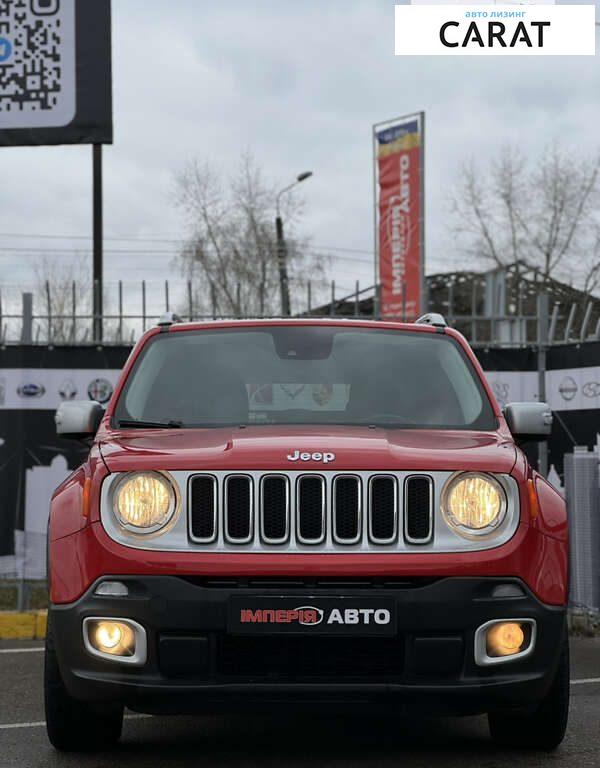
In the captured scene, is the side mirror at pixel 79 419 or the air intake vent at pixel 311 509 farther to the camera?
the side mirror at pixel 79 419

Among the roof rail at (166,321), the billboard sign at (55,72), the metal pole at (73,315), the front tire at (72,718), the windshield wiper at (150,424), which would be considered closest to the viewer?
the front tire at (72,718)

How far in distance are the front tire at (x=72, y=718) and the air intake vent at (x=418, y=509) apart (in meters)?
1.33

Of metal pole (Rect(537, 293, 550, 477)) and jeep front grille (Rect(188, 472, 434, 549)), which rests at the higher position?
metal pole (Rect(537, 293, 550, 477))

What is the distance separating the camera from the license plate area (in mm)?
4930

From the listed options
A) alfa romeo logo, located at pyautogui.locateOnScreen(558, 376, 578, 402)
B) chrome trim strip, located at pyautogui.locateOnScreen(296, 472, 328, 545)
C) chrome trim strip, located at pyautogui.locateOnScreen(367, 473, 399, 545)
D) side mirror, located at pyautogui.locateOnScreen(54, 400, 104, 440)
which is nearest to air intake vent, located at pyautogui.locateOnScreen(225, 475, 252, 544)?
chrome trim strip, located at pyautogui.locateOnScreen(296, 472, 328, 545)

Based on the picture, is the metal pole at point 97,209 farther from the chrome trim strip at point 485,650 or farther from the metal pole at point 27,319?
the chrome trim strip at point 485,650

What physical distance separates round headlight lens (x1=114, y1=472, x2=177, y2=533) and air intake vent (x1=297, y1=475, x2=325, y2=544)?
1.46 ft

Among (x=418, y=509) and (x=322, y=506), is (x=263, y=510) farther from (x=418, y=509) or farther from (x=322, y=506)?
(x=418, y=509)

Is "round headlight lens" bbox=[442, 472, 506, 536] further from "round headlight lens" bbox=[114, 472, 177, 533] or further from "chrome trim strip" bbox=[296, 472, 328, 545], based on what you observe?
"round headlight lens" bbox=[114, 472, 177, 533]

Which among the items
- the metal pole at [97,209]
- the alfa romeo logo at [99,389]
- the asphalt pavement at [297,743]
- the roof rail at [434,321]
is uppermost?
the metal pole at [97,209]

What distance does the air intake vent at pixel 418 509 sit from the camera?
506 cm

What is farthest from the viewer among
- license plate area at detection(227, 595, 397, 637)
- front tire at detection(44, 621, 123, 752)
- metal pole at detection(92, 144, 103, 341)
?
metal pole at detection(92, 144, 103, 341)

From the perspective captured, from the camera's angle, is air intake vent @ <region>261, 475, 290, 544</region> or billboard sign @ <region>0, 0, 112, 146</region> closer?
air intake vent @ <region>261, 475, 290, 544</region>

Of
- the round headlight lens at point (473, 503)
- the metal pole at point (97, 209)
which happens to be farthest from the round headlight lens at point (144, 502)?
the metal pole at point (97, 209)
